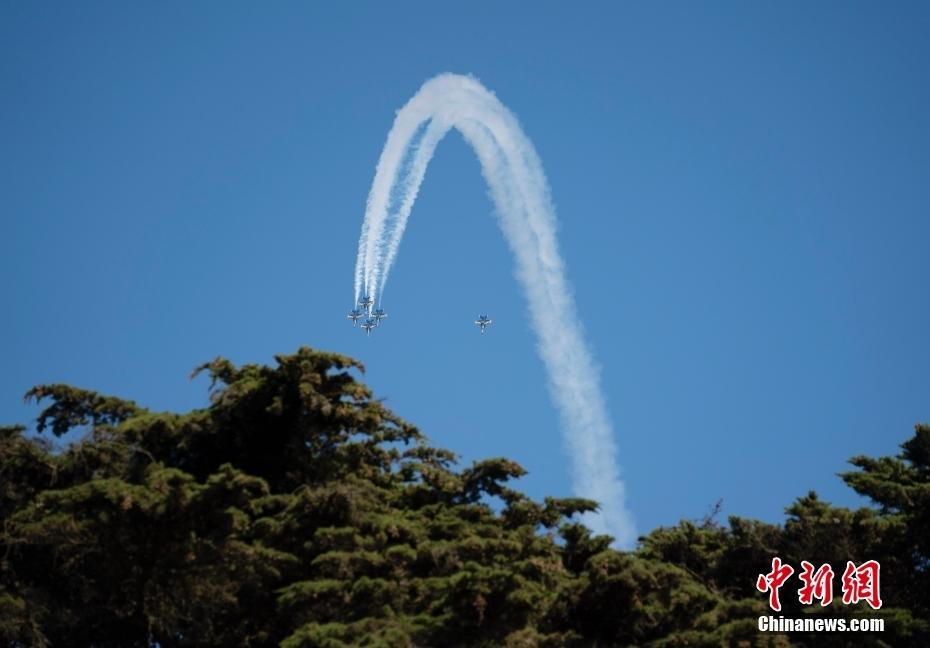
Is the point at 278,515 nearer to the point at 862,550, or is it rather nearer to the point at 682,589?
the point at 682,589

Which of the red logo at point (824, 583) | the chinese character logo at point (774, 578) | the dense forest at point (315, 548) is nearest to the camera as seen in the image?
the dense forest at point (315, 548)

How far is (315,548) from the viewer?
108 ft

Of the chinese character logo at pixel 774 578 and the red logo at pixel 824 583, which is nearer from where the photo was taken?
the red logo at pixel 824 583

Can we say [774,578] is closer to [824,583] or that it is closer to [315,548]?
[824,583]

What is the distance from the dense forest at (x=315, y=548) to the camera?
103ft

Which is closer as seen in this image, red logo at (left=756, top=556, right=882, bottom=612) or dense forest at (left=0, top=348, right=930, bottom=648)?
dense forest at (left=0, top=348, right=930, bottom=648)

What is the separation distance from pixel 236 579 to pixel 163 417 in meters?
5.40

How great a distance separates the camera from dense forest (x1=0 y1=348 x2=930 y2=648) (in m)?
31.3

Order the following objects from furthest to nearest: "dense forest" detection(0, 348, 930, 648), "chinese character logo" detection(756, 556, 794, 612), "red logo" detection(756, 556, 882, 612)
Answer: "chinese character logo" detection(756, 556, 794, 612) → "red logo" detection(756, 556, 882, 612) → "dense forest" detection(0, 348, 930, 648)

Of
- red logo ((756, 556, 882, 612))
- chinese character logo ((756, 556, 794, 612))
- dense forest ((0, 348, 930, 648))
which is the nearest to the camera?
dense forest ((0, 348, 930, 648))

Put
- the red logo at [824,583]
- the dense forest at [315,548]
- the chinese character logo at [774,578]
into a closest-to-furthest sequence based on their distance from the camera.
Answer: the dense forest at [315,548] < the red logo at [824,583] < the chinese character logo at [774,578]

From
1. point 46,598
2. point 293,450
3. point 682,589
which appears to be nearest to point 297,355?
point 293,450

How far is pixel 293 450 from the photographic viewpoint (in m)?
37.4

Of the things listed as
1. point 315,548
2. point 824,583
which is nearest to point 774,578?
point 824,583
